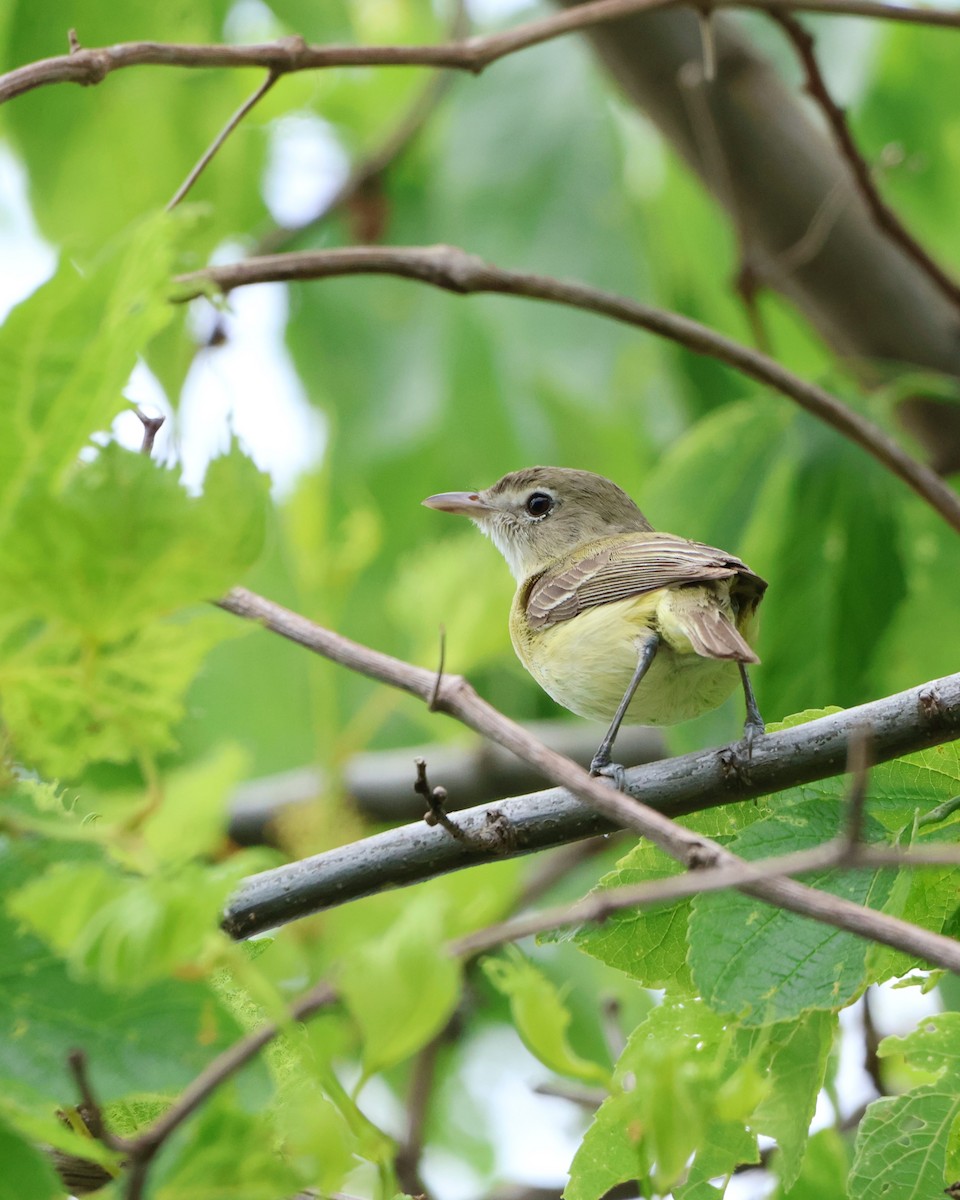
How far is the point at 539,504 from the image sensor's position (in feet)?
15.4

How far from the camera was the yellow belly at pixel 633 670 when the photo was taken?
3.25 meters

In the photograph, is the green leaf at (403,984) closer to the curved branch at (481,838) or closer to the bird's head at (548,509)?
the curved branch at (481,838)

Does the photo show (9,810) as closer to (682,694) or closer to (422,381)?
(682,694)

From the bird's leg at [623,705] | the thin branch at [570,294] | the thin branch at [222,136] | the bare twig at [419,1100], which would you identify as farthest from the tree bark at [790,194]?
the bare twig at [419,1100]

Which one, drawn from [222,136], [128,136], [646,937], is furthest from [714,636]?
[128,136]

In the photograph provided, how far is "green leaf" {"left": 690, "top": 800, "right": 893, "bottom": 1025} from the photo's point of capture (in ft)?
6.40

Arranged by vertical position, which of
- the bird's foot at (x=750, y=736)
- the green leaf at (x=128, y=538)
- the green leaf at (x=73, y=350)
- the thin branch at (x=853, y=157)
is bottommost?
the bird's foot at (x=750, y=736)

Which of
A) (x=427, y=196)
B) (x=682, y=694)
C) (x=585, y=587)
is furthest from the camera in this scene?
(x=427, y=196)

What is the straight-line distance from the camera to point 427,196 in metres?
6.21

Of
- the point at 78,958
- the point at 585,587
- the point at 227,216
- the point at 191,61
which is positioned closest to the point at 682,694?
the point at 585,587

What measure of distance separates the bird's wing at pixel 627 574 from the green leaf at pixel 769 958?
42.2 inches

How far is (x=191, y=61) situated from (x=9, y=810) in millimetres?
1810

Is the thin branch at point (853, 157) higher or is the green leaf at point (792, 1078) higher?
the thin branch at point (853, 157)

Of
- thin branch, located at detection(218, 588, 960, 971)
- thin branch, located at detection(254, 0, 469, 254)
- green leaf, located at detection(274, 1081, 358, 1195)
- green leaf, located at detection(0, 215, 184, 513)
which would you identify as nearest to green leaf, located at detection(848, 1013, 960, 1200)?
thin branch, located at detection(218, 588, 960, 971)
